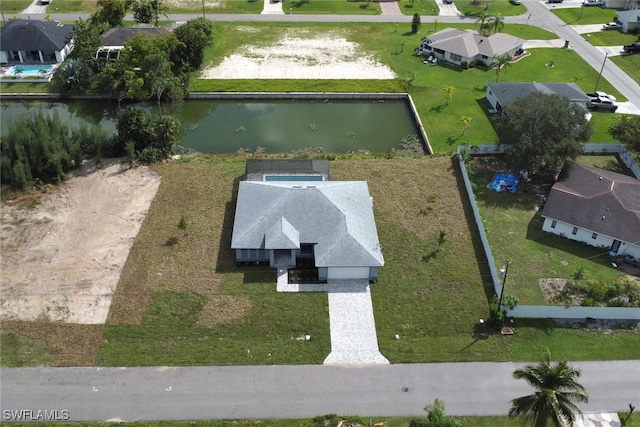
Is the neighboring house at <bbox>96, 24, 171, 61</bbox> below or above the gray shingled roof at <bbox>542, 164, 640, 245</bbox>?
above

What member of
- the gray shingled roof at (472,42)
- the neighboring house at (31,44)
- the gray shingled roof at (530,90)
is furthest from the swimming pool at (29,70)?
the gray shingled roof at (530,90)

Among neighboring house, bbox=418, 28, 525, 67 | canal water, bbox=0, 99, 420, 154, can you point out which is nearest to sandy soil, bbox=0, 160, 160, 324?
canal water, bbox=0, 99, 420, 154

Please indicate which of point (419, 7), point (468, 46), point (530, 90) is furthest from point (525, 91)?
point (419, 7)

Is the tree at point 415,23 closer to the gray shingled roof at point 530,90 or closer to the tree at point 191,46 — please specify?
the gray shingled roof at point 530,90

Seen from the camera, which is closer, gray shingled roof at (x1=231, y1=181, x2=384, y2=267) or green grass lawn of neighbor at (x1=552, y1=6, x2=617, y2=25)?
gray shingled roof at (x1=231, y1=181, x2=384, y2=267)

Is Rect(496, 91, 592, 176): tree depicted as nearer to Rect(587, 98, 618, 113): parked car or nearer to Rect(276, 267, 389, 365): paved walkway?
Rect(587, 98, 618, 113): parked car

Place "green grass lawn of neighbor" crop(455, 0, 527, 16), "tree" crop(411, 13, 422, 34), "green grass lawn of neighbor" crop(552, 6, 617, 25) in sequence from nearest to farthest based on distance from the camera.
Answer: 1. "tree" crop(411, 13, 422, 34)
2. "green grass lawn of neighbor" crop(552, 6, 617, 25)
3. "green grass lawn of neighbor" crop(455, 0, 527, 16)

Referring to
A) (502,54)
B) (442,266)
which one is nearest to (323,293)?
(442,266)

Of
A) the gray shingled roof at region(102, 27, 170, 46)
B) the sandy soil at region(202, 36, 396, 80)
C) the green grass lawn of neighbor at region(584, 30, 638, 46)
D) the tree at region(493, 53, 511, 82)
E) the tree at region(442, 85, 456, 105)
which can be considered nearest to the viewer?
the tree at region(442, 85, 456, 105)
